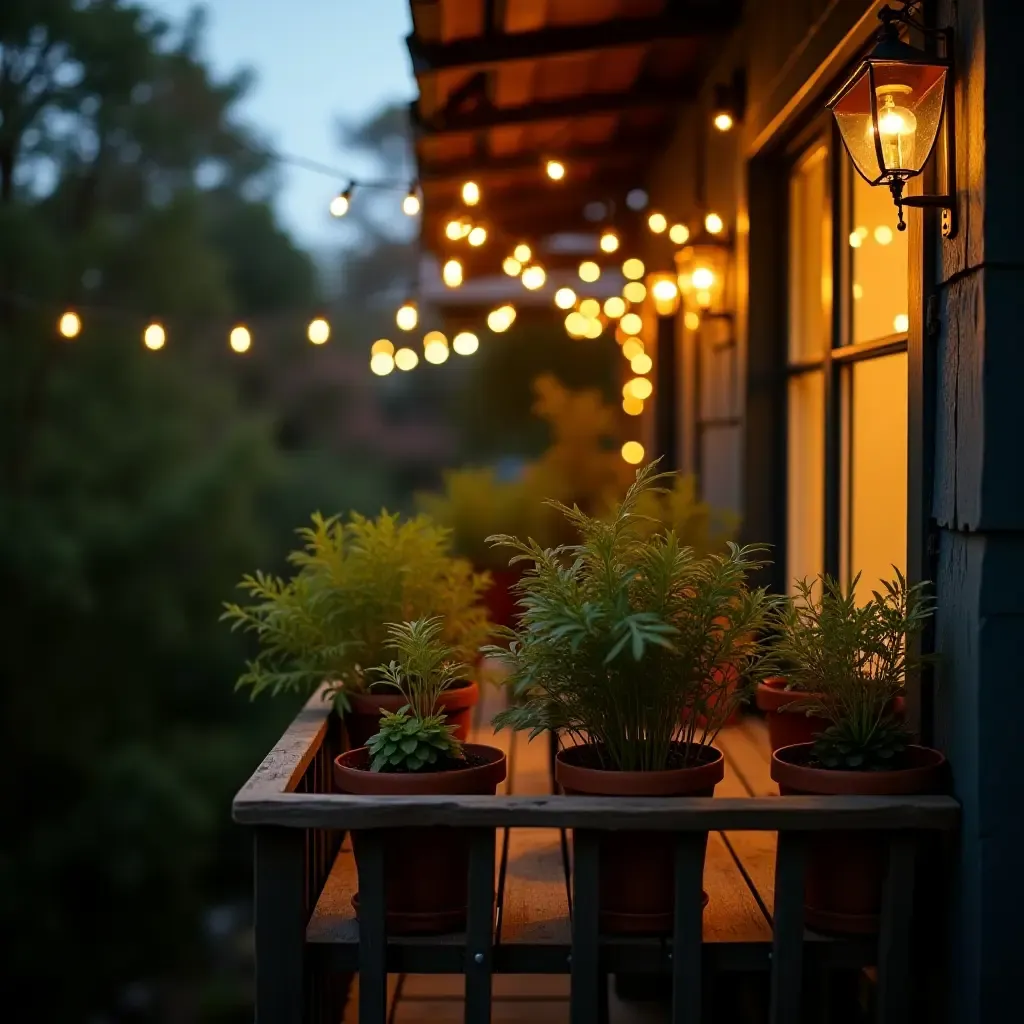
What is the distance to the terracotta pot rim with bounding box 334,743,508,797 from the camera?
7.08ft

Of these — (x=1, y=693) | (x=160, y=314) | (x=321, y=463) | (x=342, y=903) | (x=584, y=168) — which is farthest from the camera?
(x=321, y=463)

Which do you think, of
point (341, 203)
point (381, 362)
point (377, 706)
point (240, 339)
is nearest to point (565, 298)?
point (381, 362)

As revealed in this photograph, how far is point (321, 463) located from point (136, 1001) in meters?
6.64

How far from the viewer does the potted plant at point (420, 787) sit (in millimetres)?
2133

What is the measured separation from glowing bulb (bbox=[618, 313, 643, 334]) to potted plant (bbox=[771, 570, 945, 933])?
14.1 feet

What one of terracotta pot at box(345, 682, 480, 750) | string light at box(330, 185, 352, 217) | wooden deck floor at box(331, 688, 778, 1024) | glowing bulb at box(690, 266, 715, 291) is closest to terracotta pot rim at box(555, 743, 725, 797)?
wooden deck floor at box(331, 688, 778, 1024)

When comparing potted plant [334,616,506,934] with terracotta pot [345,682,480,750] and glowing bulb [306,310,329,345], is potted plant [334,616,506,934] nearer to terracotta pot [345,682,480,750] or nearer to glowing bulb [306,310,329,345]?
terracotta pot [345,682,480,750]

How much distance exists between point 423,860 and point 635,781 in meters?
0.38

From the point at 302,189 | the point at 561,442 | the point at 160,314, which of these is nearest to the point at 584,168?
the point at 561,442

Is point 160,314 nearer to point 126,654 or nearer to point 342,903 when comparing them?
point 126,654

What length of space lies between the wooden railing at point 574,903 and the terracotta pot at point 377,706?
2.16ft

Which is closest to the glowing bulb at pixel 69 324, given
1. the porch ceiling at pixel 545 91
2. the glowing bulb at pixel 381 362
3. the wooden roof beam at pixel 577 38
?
the glowing bulb at pixel 381 362

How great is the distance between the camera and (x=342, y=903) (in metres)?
2.35

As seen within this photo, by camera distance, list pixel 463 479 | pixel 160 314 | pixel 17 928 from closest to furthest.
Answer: pixel 463 479 < pixel 17 928 < pixel 160 314
